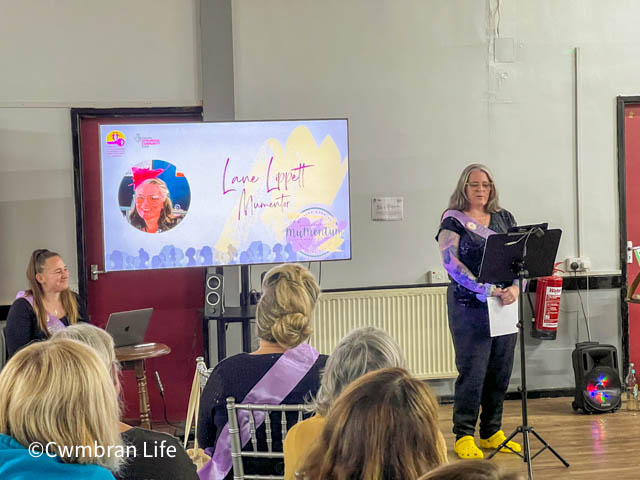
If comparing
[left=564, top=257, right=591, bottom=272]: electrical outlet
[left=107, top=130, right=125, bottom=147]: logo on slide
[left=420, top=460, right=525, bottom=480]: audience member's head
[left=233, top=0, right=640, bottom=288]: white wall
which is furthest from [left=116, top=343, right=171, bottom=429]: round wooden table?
[left=420, top=460, right=525, bottom=480]: audience member's head

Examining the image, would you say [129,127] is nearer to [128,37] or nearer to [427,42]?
[128,37]

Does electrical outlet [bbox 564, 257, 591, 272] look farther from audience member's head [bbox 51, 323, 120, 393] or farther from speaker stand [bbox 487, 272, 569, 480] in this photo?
audience member's head [bbox 51, 323, 120, 393]

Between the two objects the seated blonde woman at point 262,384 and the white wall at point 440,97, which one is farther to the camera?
the white wall at point 440,97

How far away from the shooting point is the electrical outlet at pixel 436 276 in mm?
5723

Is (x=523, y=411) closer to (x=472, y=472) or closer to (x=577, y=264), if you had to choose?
(x=577, y=264)

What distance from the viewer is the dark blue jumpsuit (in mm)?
4398

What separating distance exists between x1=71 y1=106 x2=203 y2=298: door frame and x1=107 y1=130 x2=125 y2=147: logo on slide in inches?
21.7

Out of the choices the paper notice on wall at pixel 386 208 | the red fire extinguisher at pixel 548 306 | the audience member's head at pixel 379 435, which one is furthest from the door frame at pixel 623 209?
the audience member's head at pixel 379 435

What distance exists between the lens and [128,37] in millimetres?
5336

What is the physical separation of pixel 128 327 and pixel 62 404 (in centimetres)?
303

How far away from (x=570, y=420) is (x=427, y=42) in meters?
2.74

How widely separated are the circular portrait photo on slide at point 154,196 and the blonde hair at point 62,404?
10.4ft

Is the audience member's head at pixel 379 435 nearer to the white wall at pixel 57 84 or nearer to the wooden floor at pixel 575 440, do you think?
the wooden floor at pixel 575 440

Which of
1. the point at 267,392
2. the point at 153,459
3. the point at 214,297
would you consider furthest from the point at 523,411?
the point at 153,459
